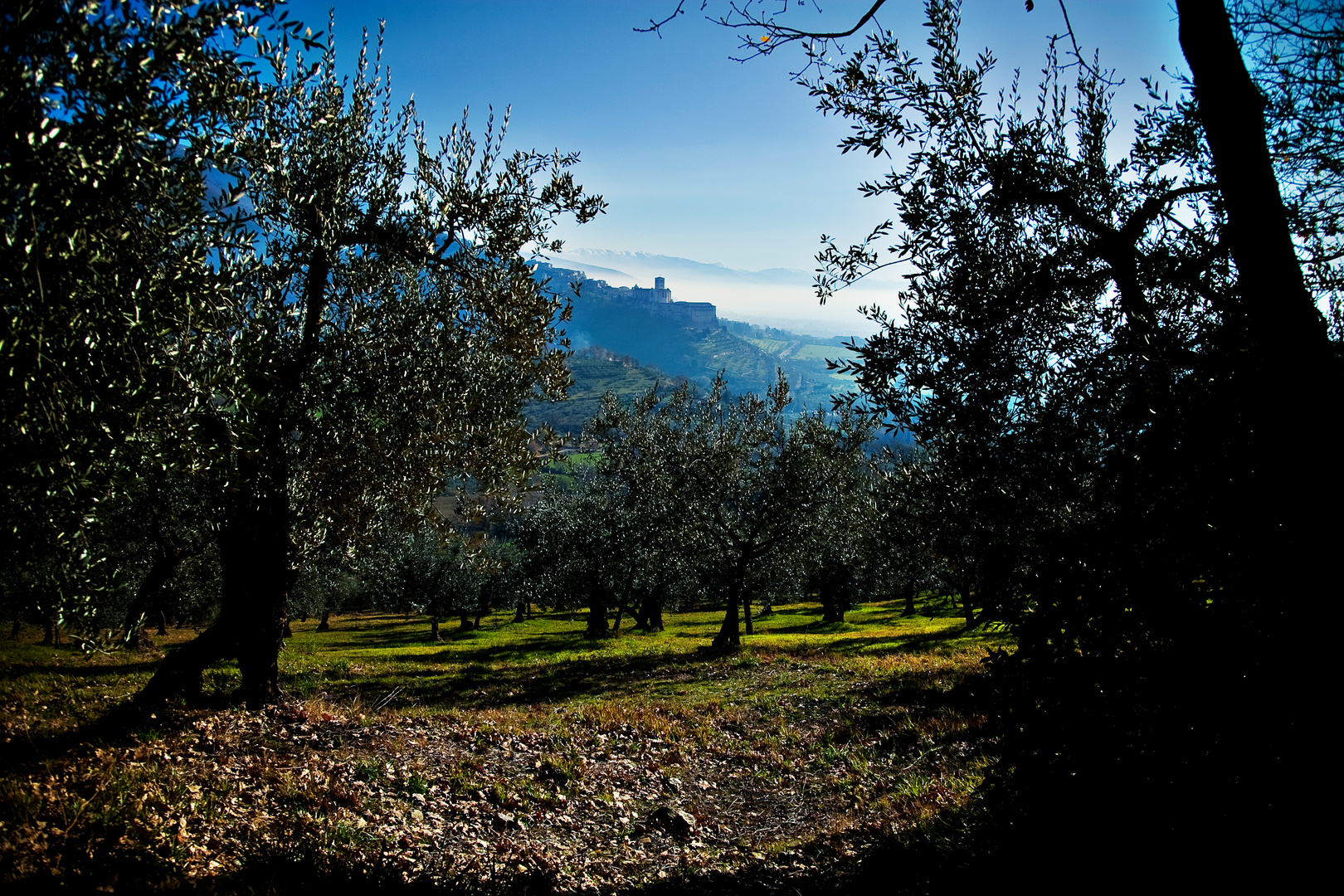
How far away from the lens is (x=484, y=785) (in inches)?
401

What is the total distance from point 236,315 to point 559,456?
672 cm

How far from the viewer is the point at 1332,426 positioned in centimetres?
420

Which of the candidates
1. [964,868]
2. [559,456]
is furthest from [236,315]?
[964,868]

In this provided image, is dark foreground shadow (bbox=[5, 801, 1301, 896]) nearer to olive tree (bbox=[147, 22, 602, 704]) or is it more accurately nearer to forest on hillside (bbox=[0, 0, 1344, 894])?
forest on hillside (bbox=[0, 0, 1344, 894])

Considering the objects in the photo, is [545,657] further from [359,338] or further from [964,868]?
[964,868]

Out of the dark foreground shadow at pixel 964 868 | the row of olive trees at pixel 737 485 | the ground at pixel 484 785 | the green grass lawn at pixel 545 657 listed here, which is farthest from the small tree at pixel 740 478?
the dark foreground shadow at pixel 964 868

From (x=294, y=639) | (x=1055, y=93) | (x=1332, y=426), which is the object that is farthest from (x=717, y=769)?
(x=294, y=639)

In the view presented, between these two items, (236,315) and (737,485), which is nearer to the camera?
(236,315)

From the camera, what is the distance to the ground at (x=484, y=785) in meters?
6.94

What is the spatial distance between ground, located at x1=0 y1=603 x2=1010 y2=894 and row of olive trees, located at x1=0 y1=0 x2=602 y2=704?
2.24m

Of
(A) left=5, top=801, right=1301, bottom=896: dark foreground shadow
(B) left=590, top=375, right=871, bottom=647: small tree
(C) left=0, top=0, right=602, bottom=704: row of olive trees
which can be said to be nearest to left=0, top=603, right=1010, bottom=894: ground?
(A) left=5, top=801, right=1301, bottom=896: dark foreground shadow

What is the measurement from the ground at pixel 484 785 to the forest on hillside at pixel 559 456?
0.08m

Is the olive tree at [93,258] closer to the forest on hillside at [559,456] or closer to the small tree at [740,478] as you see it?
the forest on hillside at [559,456]

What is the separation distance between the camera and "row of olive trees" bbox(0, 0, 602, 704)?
5680 mm
